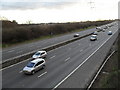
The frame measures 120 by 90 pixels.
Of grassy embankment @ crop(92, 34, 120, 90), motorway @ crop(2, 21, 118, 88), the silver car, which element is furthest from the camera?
the silver car

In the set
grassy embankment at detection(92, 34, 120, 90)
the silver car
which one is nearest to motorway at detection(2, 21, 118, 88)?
the silver car

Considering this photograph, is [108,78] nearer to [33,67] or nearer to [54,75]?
[54,75]

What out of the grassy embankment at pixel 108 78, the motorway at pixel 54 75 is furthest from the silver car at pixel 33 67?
the grassy embankment at pixel 108 78

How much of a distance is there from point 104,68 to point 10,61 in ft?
42.4

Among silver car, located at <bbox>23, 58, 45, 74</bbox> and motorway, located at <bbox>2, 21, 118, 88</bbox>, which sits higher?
silver car, located at <bbox>23, 58, 45, 74</bbox>

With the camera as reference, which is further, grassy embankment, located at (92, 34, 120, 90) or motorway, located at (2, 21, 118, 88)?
motorway, located at (2, 21, 118, 88)

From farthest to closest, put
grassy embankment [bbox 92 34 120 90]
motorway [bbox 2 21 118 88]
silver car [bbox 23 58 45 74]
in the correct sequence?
silver car [bbox 23 58 45 74] → motorway [bbox 2 21 118 88] → grassy embankment [bbox 92 34 120 90]

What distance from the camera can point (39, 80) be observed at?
1958 centimetres

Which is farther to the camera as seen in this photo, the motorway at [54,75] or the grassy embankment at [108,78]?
the motorway at [54,75]

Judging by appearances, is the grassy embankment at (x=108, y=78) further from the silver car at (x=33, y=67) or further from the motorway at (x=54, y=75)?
the silver car at (x=33, y=67)

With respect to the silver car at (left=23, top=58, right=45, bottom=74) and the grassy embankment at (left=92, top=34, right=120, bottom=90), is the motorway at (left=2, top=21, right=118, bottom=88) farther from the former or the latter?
the grassy embankment at (left=92, top=34, right=120, bottom=90)

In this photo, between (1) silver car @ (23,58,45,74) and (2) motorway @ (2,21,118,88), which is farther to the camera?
(1) silver car @ (23,58,45,74)

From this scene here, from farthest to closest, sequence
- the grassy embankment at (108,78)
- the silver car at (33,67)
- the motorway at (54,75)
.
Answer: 1. the silver car at (33,67)
2. the motorway at (54,75)
3. the grassy embankment at (108,78)

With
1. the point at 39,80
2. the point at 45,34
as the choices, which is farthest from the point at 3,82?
the point at 45,34
